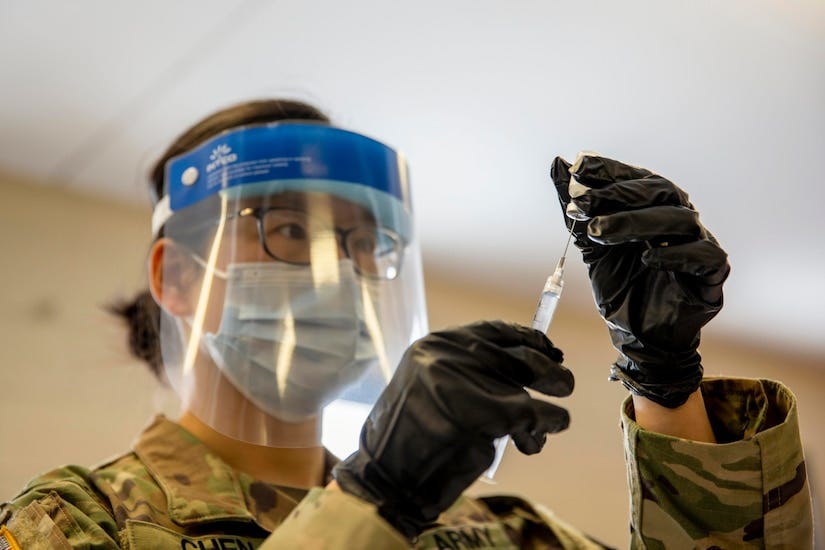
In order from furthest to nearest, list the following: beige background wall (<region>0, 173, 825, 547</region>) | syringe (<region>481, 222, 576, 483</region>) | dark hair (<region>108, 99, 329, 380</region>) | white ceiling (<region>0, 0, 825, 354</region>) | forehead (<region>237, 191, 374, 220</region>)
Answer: beige background wall (<region>0, 173, 825, 547</region>), white ceiling (<region>0, 0, 825, 354</region>), dark hair (<region>108, 99, 329, 380</region>), forehead (<region>237, 191, 374, 220</region>), syringe (<region>481, 222, 576, 483</region>)

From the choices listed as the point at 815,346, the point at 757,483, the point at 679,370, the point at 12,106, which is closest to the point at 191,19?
the point at 12,106

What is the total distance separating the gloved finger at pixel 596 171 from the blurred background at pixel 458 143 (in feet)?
3.17

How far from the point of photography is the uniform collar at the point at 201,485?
114 centimetres

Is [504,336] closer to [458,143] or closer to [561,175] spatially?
[561,175]

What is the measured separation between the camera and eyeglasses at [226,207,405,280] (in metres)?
1.32

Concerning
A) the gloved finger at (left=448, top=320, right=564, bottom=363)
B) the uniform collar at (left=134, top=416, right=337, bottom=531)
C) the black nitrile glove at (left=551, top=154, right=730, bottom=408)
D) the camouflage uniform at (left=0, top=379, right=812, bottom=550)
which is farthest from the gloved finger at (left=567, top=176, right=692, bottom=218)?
the uniform collar at (left=134, top=416, right=337, bottom=531)

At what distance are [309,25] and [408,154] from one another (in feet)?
1.81

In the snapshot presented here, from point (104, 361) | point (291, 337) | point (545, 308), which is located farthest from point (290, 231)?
point (104, 361)

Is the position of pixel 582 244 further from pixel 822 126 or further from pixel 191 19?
pixel 822 126

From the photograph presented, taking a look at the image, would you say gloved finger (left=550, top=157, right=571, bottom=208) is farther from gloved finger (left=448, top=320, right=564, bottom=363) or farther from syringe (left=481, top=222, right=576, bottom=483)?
gloved finger (left=448, top=320, right=564, bottom=363)

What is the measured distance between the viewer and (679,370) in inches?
39.4

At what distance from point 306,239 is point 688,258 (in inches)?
24.6

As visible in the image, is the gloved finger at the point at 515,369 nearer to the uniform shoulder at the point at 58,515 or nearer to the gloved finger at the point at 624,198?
the gloved finger at the point at 624,198

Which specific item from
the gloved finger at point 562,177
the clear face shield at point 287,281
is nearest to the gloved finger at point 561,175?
the gloved finger at point 562,177
